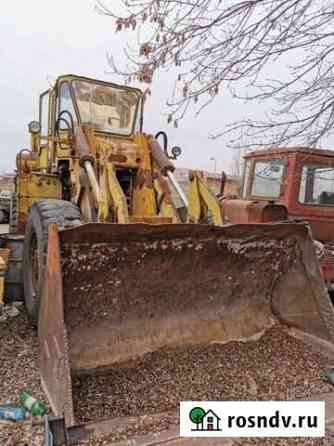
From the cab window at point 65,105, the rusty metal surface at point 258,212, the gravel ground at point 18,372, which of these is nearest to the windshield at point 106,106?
the cab window at point 65,105

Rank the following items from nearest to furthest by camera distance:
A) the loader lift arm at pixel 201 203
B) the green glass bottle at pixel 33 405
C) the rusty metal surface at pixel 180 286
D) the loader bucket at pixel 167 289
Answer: the green glass bottle at pixel 33 405 → the loader bucket at pixel 167 289 → the rusty metal surface at pixel 180 286 → the loader lift arm at pixel 201 203

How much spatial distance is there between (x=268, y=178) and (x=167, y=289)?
9.04 feet

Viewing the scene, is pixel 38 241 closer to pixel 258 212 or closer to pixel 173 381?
pixel 173 381

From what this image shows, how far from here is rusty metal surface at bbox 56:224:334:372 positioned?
10.3ft

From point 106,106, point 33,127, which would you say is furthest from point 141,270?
point 106,106

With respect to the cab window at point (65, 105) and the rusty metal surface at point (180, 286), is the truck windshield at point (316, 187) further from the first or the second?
the cab window at point (65, 105)

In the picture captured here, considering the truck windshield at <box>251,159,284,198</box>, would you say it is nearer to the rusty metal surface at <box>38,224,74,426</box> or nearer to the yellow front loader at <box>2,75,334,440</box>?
the yellow front loader at <box>2,75,334,440</box>

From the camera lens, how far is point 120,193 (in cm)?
412

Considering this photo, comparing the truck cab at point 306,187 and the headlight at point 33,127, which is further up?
the headlight at point 33,127

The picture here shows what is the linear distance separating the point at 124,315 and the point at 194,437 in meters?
1.16

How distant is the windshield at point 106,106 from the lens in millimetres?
5242

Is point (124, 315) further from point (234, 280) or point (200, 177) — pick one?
point (200, 177)

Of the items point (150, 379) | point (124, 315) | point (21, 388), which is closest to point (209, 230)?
point (124, 315)

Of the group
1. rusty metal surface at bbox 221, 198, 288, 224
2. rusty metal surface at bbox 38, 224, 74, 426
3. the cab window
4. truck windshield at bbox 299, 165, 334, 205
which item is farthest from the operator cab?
rusty metal surface at bbox 38, 224, 74, 426
